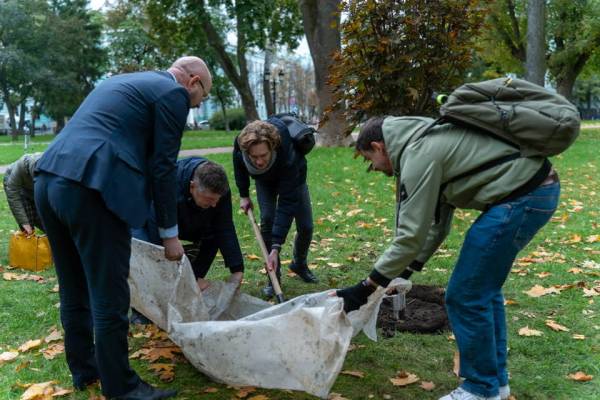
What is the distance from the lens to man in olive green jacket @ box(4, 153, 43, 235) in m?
5.14

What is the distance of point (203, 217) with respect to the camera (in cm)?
389

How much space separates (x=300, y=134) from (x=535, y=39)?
8.59m

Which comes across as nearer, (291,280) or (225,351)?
(225,351)

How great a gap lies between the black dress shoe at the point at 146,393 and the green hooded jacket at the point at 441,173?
1.37 metres

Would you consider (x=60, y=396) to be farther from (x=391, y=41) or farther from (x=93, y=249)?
(x=391, y=41)

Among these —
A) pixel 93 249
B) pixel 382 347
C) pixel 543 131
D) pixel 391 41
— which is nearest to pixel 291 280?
pixel 382 347

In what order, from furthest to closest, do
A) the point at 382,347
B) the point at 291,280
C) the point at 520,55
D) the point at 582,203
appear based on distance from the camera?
the point at 520,55 → the point at 582,203 → the point at 291,280 → the point at 382,347

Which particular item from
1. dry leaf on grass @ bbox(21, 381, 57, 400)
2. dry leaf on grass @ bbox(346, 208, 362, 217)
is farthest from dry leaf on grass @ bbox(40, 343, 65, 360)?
dry leaf on grass @ bbox(346, 208, 362, 217)

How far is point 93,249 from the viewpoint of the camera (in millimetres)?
2660

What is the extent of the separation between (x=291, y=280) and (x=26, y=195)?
245cm

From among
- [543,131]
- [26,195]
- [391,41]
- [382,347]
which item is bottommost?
[382,347]

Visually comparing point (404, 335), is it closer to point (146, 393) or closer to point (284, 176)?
point (284, 176)

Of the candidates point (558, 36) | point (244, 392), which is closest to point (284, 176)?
point (244, 392)

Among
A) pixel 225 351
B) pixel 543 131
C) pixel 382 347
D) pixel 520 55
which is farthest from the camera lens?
pixel 520 55
